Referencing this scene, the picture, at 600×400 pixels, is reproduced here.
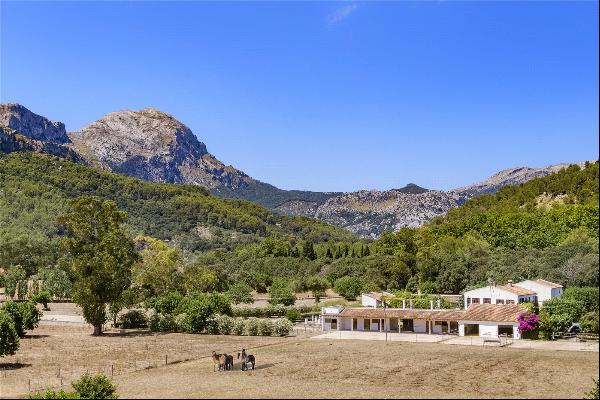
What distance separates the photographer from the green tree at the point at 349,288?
8696 cm

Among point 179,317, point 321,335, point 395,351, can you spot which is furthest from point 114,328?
point 395,351

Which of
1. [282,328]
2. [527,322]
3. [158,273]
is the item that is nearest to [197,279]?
[158,273]

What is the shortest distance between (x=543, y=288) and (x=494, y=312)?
28.2 ft

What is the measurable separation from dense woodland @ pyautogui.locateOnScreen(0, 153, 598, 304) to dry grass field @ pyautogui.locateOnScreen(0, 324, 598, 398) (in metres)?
6.15

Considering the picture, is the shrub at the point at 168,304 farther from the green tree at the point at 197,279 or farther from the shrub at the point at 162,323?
the green tree at the point at 197,279

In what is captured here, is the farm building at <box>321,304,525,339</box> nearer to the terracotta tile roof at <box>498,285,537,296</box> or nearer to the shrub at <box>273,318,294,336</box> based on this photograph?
the terracotta tile roof at <box>498,285,537,296</box>

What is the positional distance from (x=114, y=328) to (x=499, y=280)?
40095 mm

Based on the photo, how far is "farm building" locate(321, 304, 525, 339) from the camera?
49.5 metres

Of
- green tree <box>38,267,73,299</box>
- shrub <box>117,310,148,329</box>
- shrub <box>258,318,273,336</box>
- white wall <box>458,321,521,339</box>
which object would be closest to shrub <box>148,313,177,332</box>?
shrub <box>117,310,148,329</box>

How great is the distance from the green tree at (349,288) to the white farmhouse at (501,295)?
2855cm

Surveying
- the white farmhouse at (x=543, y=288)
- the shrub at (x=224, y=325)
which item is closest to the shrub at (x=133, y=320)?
the shrub at (x=224, y=325)

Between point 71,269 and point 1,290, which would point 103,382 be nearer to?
point 71,269

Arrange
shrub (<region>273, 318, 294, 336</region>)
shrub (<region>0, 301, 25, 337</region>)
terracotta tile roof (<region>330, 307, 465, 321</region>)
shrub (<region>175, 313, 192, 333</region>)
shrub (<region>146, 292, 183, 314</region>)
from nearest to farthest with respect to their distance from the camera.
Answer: shrub (<region>0, 301, 25, 337</region>)
shrub (<region>273, 318, 294, 336</region>)
terracotta tile roof (<region>330, 307, 465, 321</region>)
shrub (<region>175, 313, 192, 333</region>)
shrub (<region>146, 292, 183, 314</region>)

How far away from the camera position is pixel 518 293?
5497 cm
